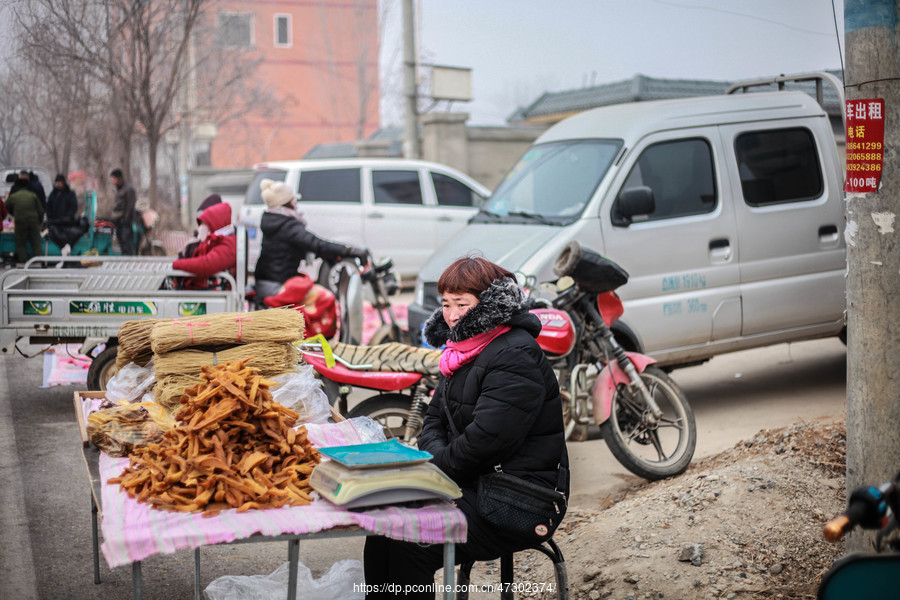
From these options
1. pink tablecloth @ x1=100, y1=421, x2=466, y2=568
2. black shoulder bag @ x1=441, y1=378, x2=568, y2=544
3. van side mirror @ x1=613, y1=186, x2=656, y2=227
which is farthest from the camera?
van side mirror @ x1=613, y1=186, x2=656, y2=227

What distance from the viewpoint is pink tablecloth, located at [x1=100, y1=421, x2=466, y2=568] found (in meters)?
2.65

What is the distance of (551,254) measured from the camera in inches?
257

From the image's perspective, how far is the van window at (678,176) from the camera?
7102 mm

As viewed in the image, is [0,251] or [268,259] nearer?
[0,251]

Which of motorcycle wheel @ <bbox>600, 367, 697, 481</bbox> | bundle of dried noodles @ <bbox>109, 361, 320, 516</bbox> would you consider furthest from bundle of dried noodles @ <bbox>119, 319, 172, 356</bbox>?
motorcycle wheel @ <bbox>600, 367, 697, 481</bbox>

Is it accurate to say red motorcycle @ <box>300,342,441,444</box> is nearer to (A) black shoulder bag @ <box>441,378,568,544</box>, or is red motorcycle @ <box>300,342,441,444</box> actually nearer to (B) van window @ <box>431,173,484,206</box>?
(A) black shoulder bag @ <box>441,378,568,544</box>

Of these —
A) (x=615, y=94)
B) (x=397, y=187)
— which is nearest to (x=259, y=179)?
(x=397, y=187)

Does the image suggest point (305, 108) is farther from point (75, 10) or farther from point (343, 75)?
point (75, 10)

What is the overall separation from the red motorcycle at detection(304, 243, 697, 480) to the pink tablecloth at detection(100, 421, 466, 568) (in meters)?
2.35

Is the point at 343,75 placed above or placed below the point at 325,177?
above

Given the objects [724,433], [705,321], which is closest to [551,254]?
[705,321]

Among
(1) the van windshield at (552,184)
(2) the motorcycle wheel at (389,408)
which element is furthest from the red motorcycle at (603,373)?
(1) the van windshield at (552,184)

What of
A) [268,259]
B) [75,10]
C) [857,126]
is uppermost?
[75,10]

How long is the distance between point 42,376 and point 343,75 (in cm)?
3203
